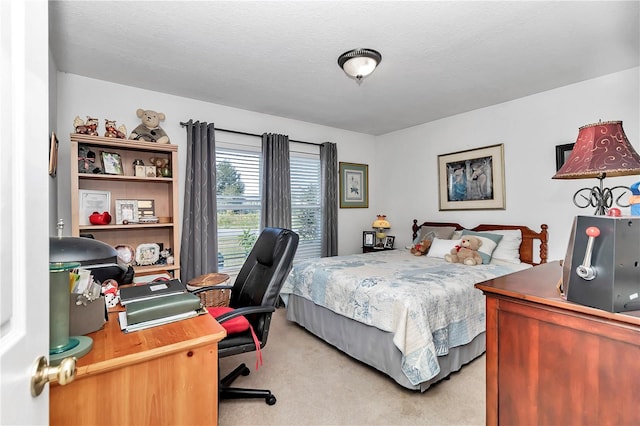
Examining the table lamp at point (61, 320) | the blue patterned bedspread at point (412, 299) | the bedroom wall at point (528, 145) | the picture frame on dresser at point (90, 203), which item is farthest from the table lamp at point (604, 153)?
the picture frame on dresser at point (90, 203)

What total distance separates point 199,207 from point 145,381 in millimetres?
2519

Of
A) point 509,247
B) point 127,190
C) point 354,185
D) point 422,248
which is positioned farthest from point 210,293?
point 509,247

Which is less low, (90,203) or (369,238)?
(90,203)

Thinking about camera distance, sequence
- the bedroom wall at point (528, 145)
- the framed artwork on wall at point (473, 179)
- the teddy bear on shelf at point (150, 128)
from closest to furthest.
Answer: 1. the bedroom wall at point (528, 145)
2. the teddy bear on shelf at point (150, 128)
3. the framed artwork on wall at point (473, 179)

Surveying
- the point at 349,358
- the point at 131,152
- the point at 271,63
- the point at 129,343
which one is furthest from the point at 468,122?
the point at 129,343

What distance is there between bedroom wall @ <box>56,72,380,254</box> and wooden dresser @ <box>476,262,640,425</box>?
310cm

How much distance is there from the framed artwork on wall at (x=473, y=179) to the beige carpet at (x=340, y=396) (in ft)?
6.55

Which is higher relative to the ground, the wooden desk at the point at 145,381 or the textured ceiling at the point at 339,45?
the textured ceiling at the point at 339,45

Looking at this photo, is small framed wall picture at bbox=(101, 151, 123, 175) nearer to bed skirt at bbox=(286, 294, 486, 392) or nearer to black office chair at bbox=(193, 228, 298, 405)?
black office chair at bbox=(193, 228, 298, 405)

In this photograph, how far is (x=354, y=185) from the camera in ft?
15.9

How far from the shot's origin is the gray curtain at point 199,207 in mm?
3227

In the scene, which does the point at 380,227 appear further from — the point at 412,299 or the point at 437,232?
the point at 412,299

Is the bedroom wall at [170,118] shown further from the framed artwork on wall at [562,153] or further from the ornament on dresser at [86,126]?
the framed artwork on wall at [562,153]

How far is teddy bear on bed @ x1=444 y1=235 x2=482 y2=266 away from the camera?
3.02m
